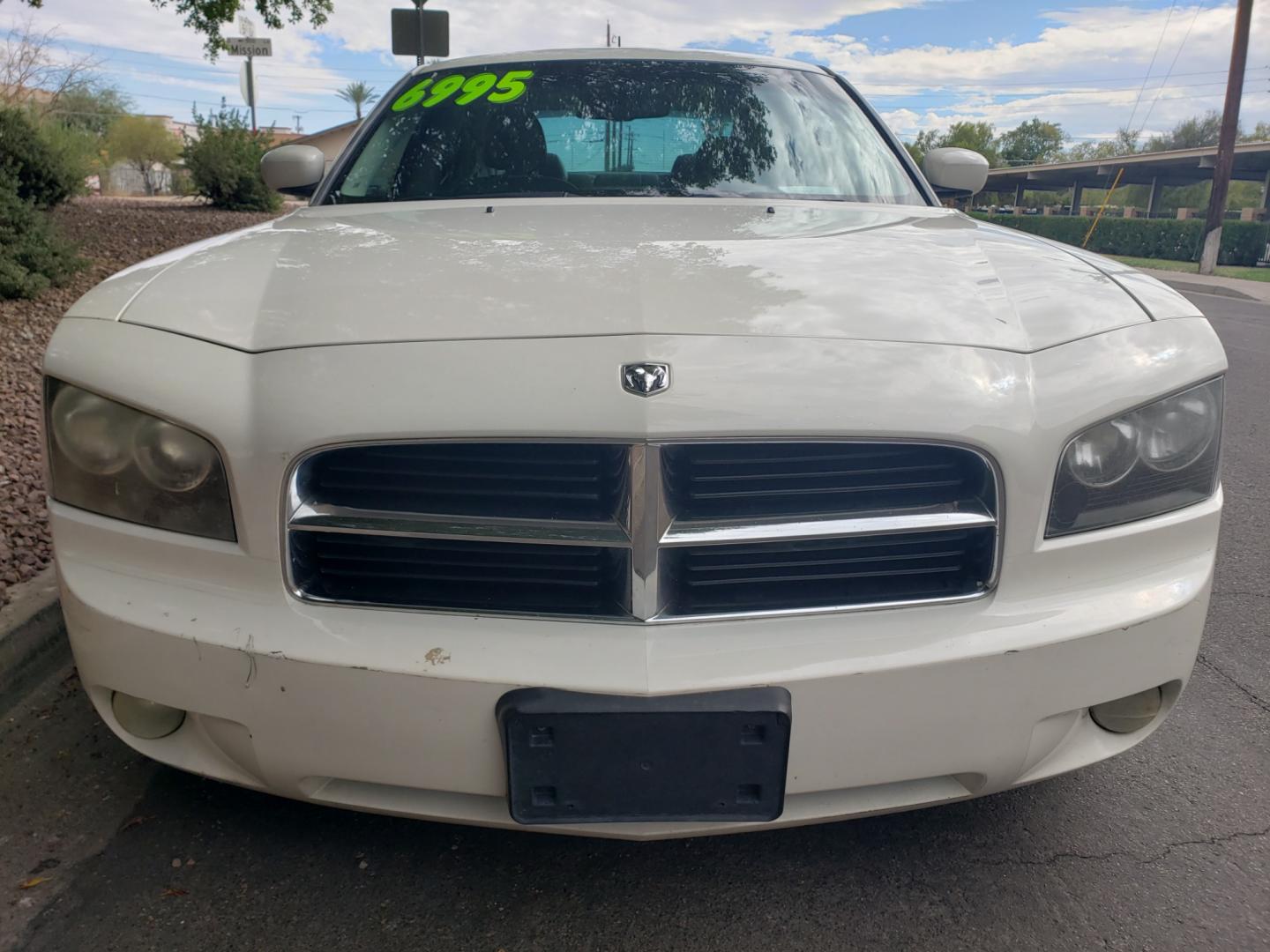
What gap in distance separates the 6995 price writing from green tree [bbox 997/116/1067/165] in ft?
381

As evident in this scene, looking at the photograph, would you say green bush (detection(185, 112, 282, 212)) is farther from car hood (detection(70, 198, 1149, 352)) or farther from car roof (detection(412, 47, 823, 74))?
car hood (detection(70, 198, 1149, 352))

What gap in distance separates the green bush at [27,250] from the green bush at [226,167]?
8.45m

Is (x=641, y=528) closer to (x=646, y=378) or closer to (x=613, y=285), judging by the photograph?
(x=646, y=378)

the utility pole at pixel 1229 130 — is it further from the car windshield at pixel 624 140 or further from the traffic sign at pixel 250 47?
the car windshield at pixel 624 140

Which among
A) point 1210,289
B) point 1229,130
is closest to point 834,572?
point 1210,289

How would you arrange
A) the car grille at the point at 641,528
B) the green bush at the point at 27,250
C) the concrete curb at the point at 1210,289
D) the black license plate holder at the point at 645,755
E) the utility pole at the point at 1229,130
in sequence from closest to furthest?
the black license plate holder at the point at 645,755 → the car grille at the point at 641,528 → the green bush at the point at 27,250 → the concrete curb at the point at 1210,289 → the utility pole at the point at 1229,130

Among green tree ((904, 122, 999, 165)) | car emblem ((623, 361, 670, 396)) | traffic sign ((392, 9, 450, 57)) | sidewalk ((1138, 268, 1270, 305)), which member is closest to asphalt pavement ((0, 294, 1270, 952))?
car emblem ((623, 361, 670, 396))

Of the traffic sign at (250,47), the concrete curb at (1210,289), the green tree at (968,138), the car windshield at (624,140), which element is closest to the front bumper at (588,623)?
the car windshield at (624,140)

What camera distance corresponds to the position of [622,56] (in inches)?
132

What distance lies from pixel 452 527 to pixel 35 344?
19.3 feet

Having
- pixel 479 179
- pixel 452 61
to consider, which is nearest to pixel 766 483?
pixel 479 179

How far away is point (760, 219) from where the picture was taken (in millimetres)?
2488

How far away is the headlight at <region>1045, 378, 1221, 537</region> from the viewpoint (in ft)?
5.66

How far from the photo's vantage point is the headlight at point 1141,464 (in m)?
1.73
